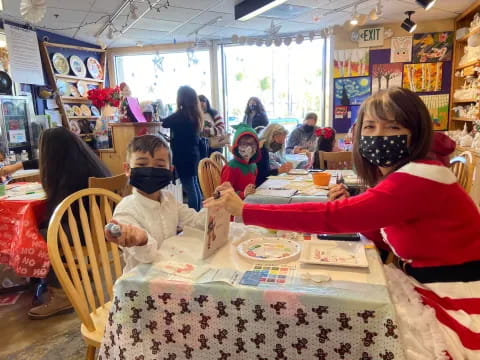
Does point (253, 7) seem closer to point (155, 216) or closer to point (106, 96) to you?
point (106, 96)

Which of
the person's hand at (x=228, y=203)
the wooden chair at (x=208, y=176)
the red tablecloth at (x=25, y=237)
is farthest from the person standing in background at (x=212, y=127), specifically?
the person's hand at (x=228, y=203)

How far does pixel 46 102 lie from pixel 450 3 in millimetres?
5688

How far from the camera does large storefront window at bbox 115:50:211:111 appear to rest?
6.62 metres

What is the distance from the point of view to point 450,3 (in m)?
4.35

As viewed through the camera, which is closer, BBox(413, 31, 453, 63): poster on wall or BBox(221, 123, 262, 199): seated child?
BBox(221, 123, 262, 199): seated child

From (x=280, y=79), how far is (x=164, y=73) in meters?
2.20

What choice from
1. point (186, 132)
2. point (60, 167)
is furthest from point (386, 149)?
point (186, 132)

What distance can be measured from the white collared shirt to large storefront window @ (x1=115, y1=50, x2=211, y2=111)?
5.42 m

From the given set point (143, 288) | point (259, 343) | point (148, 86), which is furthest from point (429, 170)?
point (148, 86)

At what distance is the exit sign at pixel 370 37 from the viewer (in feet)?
17.7

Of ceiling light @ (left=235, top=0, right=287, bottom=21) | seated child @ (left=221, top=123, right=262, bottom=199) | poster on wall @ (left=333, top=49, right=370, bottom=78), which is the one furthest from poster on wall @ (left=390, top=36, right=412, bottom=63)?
seated child @ (left=221, top=123, right=262, bottom=199)

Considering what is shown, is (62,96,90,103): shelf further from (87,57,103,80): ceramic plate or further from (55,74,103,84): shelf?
(87,57,103,80): ceramic plate

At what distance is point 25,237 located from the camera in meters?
2.12

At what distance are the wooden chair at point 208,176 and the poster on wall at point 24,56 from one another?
3.60 meters
